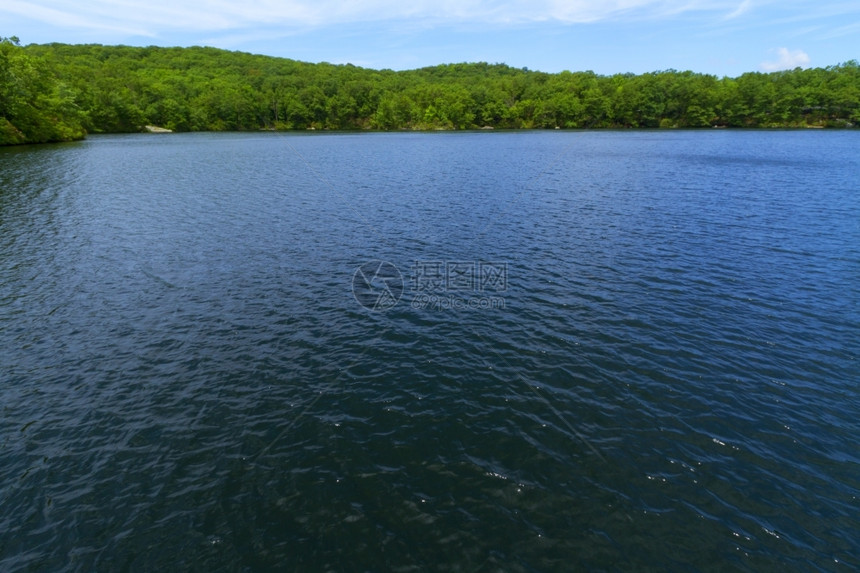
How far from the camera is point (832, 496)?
12328mm

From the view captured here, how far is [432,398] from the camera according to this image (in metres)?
16.9

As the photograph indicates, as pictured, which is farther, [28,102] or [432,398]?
[28,102]

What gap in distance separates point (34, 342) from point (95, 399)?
24.6 ft

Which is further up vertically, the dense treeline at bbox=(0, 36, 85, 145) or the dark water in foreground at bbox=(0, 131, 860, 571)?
the dense treeline at bbox=(0, 36, 85, 145)

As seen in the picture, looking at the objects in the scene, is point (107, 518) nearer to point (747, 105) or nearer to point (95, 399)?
point (95, 399)

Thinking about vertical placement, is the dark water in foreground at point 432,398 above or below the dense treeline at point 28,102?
below

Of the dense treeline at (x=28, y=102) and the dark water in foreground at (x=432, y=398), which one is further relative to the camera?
the dense treeline at (x=28, y=102)

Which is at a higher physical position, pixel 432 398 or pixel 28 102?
pixel 28 102

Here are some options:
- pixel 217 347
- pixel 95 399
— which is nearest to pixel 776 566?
pixel 217 347

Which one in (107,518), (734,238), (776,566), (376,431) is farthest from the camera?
(734,238)

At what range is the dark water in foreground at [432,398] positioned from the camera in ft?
37.2

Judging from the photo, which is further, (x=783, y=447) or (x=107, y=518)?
(x=783, y=447)

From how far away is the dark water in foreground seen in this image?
1135cm

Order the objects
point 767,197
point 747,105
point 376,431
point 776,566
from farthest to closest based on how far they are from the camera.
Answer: point 747,105, point 767,197, point 376,431, point 776,566
